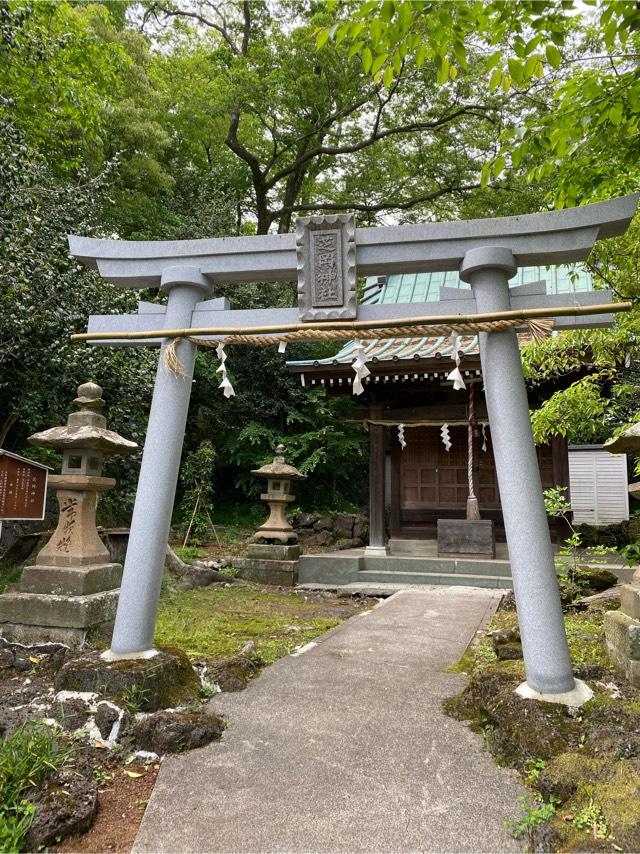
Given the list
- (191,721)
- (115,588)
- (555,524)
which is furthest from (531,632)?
(555,524)

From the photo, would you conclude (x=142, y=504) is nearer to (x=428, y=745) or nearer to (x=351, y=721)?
(x=351, y=721)

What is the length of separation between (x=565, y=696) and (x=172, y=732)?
86.7 inches

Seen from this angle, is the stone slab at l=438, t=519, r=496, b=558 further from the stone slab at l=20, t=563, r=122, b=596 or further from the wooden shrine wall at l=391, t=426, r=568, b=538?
the stone slab at l=20, t=563, r=122, b=596

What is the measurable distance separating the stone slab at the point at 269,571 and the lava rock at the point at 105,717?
7468 millimetres

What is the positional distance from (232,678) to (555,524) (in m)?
8.67

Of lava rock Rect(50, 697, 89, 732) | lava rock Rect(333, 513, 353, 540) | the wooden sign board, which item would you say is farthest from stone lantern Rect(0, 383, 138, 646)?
lava rock Rect(333, 513, 353, 540)

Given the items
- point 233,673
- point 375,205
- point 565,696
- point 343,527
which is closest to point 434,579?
point 343,527

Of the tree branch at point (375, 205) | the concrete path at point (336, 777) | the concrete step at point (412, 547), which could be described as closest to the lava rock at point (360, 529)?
the concrete step at point (412, 547)

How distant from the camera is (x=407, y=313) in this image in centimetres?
369

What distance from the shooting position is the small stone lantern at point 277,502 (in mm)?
11055

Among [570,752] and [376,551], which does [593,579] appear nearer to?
[376,551]

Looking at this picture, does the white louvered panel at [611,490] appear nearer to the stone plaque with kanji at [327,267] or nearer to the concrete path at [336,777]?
the concrete path at [336,777]

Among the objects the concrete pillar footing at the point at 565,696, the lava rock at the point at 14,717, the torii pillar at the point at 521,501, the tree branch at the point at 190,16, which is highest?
the tree branch at the point at 190,16

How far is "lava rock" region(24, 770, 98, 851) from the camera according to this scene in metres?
2.21
